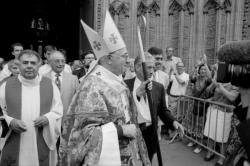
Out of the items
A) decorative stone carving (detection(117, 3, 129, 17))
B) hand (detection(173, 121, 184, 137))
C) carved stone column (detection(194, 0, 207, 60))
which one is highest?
decorative stone carving (detection(117, 3, 129, 17))

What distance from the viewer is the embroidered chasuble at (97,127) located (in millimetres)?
2031

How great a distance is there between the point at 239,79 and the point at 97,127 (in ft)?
3.54

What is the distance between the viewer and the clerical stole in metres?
3.14

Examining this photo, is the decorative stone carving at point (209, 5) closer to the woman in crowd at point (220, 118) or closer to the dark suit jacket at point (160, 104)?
the woman in crowd at point (220, 118)

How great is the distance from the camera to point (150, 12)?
413 inches

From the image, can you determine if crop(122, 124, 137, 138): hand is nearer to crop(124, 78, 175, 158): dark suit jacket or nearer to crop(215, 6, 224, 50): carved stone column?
crop(124, 78, 175, 158): dark suit jacket

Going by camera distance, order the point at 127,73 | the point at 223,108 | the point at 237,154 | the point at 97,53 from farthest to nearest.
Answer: the point at 127,73
the point at 223,108
the point at 97,53
the point at 237,154

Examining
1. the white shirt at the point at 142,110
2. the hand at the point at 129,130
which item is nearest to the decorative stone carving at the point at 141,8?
the white shirt at the point at 142,110

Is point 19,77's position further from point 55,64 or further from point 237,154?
point 237,154

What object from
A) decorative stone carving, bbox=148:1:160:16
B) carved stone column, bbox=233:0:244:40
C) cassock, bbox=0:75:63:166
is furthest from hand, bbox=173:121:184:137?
decorative stone carving, bbox=148:1:160:16

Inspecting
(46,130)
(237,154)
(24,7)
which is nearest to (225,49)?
(237,154)

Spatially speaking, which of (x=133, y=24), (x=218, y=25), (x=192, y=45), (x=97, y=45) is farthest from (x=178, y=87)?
(x=97, y=45)

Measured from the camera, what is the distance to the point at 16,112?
3.21m

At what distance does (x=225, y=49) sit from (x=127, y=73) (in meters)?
5.44
